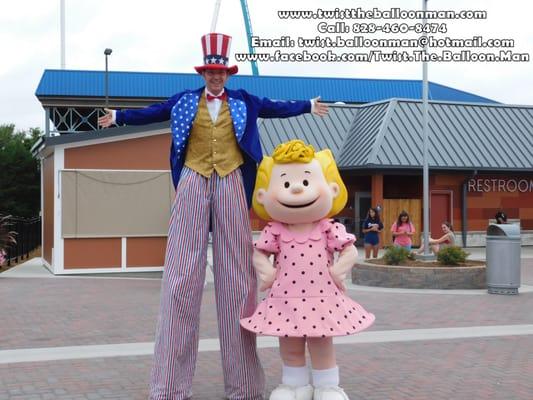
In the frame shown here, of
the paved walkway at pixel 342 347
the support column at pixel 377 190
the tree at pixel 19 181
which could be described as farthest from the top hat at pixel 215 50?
the tree at pixel 19 181

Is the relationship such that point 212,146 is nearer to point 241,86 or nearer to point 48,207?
point 48,207

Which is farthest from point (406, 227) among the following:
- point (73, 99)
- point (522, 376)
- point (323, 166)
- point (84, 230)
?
point (73, 99)

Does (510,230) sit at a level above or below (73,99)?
below

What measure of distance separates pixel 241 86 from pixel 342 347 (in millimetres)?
33550

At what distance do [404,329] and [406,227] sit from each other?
762 centimetres

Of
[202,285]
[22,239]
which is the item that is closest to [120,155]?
[22,239]

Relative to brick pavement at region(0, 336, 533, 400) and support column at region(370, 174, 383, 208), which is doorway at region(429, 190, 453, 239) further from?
brick pavement at region(0, 336, 533, 400)

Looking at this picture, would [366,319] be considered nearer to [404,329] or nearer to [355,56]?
[404,329]

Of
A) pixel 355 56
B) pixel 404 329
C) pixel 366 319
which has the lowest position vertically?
pixel 404 329

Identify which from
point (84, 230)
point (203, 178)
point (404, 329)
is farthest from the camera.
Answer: point (84, 230)

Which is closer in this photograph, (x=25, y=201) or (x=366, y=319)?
(x=366, y=319)

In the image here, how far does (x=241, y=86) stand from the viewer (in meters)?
40.1

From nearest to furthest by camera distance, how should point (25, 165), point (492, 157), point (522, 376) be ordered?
1. point (522, 376)
2. point (492, 157)
3. point (25, 165)

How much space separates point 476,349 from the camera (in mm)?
7375
